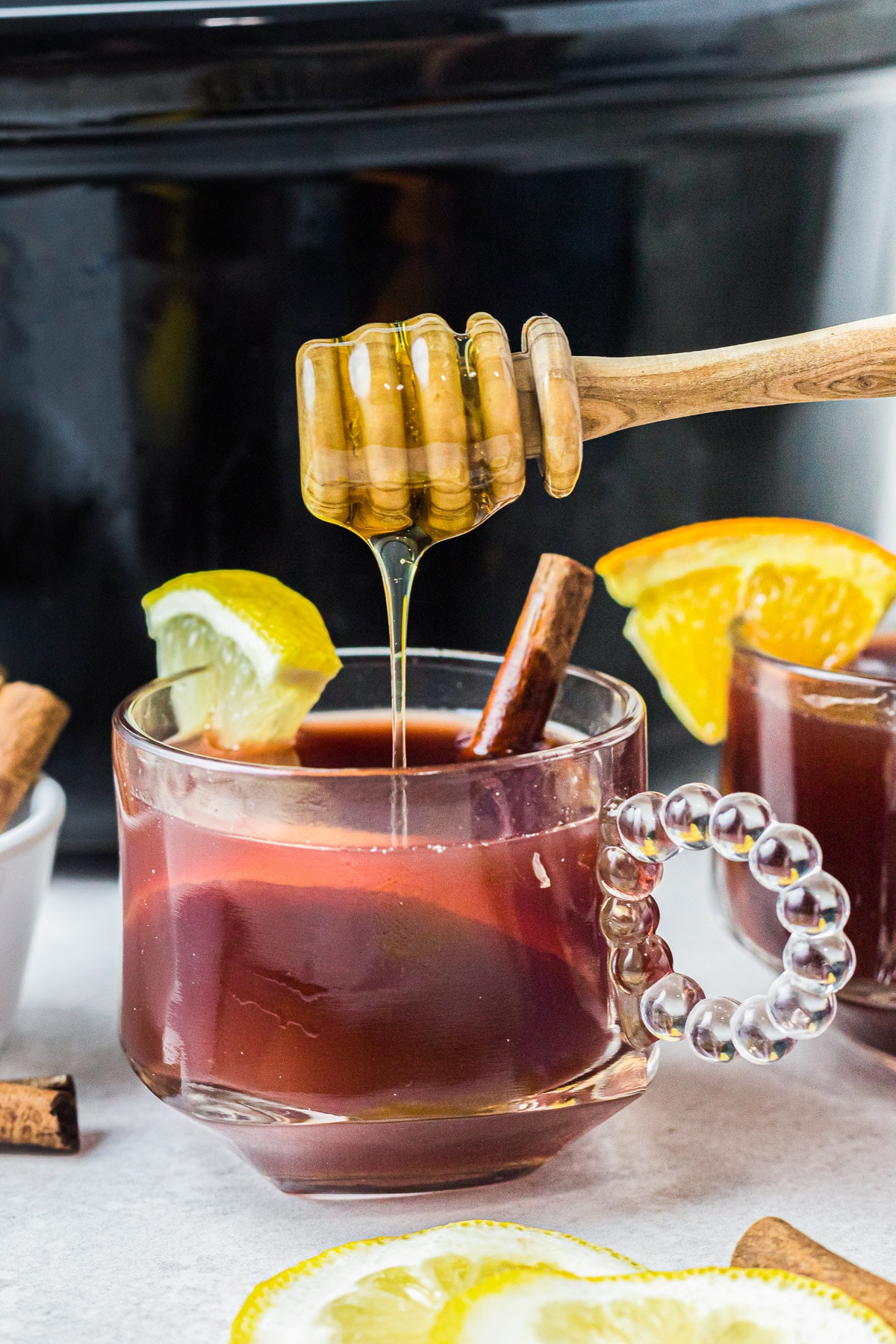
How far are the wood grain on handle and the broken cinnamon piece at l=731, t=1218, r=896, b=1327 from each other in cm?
29

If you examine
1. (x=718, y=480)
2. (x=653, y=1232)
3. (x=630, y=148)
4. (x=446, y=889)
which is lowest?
(x=653, y=1232)

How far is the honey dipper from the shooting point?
48 cm

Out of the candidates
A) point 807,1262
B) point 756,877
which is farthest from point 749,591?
point 807,1262

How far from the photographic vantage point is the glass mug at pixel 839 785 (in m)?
0.61

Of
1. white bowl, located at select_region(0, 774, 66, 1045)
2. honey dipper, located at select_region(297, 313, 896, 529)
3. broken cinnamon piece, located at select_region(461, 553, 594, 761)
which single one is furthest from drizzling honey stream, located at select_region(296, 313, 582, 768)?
white bowl, located at select_region(0, 774, 66, 1045)

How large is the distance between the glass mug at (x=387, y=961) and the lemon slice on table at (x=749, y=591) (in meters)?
0.17

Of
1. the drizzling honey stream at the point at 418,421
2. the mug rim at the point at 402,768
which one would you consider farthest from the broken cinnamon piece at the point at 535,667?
the drizzling honey stream at the point at 418,421

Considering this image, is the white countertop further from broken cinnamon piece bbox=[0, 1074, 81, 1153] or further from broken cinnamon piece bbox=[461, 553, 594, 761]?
broken cinnamon piece bbox=[461, 553, 594, 761]

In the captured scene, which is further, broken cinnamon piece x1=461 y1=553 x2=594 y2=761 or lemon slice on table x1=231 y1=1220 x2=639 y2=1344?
broken cinnamon piece x1=461 y1=553 x2=594 y2=761

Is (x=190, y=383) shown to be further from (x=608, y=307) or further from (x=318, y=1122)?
(x=318, y=1122)

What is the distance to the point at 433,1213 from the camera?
55 cm

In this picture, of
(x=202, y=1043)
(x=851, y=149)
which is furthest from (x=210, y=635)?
(x=851, y=149)

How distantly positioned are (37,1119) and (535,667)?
10.8 inches

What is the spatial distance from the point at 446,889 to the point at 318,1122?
95 millimetres
